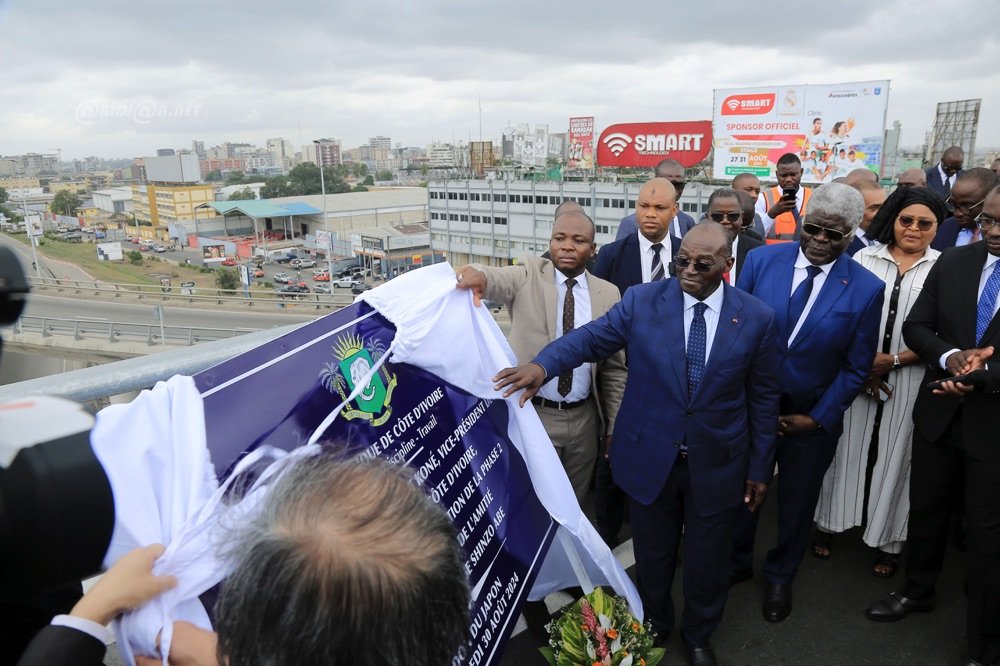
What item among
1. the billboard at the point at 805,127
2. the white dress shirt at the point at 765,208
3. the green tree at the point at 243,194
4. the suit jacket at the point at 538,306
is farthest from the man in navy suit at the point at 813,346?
the green tree at the point at 243,194

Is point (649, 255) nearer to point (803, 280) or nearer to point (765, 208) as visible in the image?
A: point (803, 280)

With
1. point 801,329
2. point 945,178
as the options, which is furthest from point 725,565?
point 945,178

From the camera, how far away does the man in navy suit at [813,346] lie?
9.25 ft

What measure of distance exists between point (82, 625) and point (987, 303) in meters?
3.30

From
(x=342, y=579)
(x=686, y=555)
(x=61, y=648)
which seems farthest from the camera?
(x=686, y=555)

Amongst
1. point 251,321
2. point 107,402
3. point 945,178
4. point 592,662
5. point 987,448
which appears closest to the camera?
point 592,662

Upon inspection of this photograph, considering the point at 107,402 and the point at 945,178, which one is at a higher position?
the point at 945,178

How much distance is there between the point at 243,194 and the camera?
47.2 meters

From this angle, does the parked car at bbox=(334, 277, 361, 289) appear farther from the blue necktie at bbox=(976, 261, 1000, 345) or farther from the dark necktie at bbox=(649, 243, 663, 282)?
the blue necktie at bbox=(976, 261, 1000, 345)

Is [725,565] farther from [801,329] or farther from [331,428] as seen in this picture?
[331,428]

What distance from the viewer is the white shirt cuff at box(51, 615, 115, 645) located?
1.01m

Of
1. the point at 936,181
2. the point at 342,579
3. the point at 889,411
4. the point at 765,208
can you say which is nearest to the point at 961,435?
the point at 889,411

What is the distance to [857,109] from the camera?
25875 mm

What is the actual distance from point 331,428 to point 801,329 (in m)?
2.17
